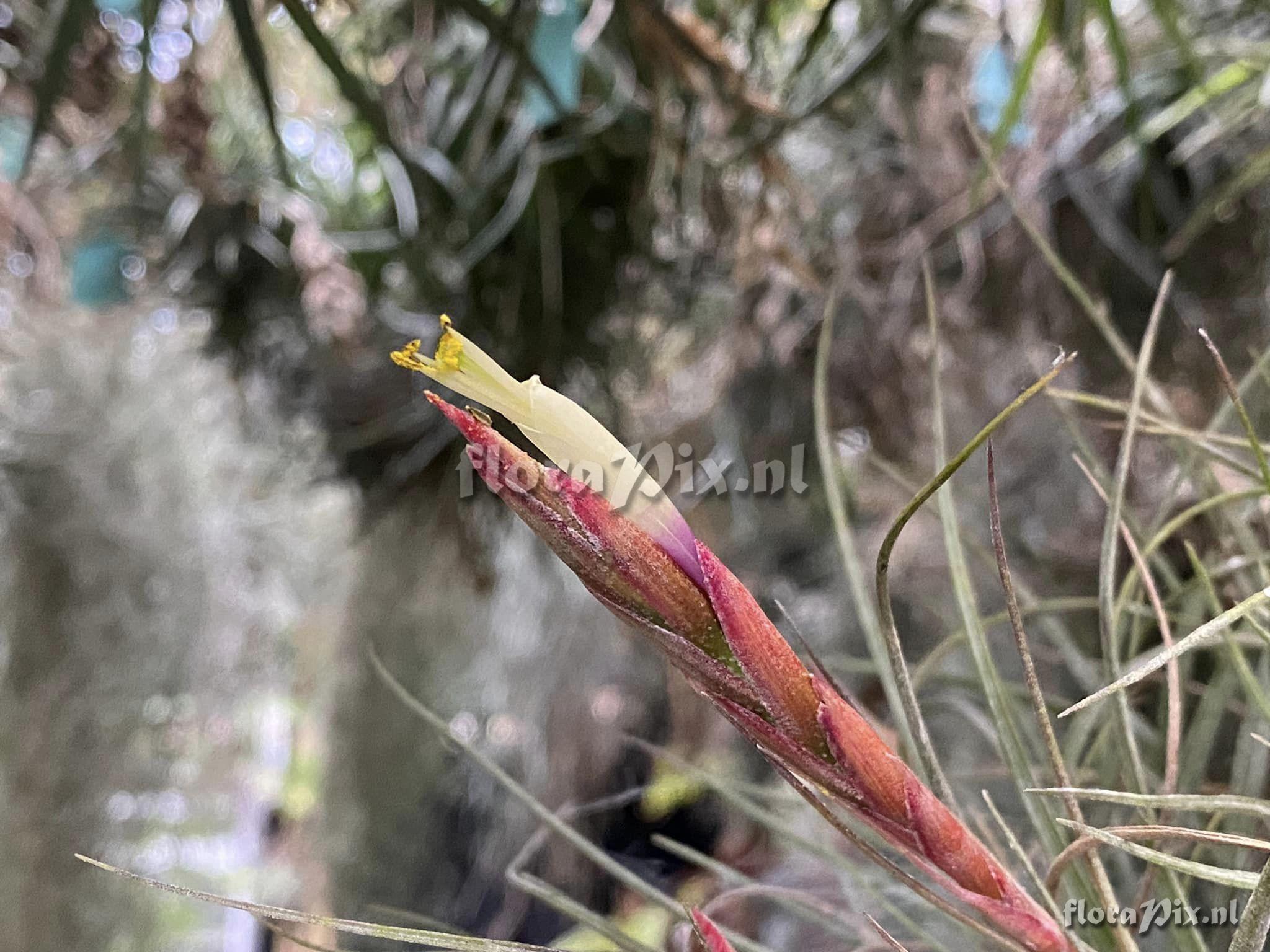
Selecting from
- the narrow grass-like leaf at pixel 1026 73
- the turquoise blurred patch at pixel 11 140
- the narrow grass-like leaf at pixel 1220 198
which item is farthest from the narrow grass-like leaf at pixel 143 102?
the narrow grass-like leaf at pixel 1220 198

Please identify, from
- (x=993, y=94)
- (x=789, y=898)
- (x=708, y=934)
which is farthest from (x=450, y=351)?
(x=993, y=94)

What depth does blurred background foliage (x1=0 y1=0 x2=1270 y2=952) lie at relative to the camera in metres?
0.45

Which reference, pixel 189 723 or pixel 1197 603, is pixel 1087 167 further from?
pixel 189 723

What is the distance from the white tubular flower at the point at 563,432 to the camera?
5.0 inches

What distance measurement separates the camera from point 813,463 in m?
0.63

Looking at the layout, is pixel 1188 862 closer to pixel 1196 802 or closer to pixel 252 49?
pixel 1196 802

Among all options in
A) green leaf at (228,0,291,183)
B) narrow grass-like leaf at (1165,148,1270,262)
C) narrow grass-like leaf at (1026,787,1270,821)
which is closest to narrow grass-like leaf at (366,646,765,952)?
narrow grass-like leaf at (1026,787,1270,821)

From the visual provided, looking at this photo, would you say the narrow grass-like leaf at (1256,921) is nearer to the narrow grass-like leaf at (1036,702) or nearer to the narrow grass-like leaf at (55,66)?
the narrow grass-like leaf at (1036,702)

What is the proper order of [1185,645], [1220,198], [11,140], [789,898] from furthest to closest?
[11,140] < [1220,198] < [789,898] < [1185,645]

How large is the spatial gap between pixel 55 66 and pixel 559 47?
0.85 feet

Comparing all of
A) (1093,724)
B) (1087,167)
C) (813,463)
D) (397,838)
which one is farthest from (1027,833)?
(397,838)

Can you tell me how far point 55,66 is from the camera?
294 mm

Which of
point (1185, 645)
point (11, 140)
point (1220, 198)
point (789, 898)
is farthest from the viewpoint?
point (11, 140)

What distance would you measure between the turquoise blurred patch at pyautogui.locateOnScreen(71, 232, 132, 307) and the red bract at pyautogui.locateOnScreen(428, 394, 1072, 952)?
0.67 m
